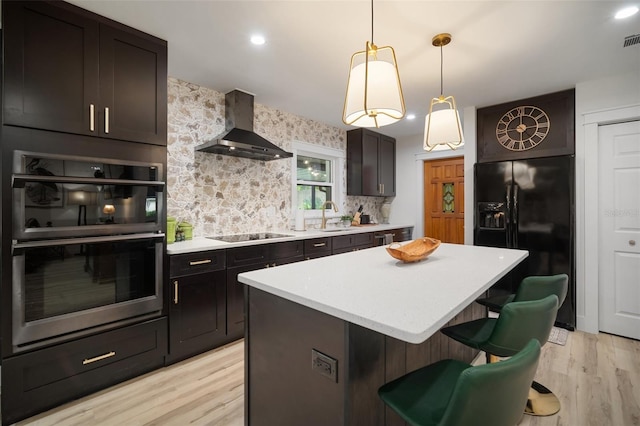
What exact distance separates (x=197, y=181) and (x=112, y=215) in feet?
3.71

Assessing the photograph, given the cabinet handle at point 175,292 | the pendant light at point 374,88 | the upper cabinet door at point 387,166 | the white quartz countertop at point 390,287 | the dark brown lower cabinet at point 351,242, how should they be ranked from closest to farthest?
1. the white quartz countertop at point 390,287
2. the pendant light at point 374,88
3. the cabinet handle at point 175,292
4. the dark brown lower cabinet at point 351,242
5. the upper cabinet door at point 387,166

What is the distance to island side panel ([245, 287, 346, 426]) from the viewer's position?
3.56ft

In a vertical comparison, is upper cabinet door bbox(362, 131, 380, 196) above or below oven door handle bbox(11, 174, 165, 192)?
above

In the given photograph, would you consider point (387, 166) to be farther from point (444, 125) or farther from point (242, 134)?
point (444, 125)

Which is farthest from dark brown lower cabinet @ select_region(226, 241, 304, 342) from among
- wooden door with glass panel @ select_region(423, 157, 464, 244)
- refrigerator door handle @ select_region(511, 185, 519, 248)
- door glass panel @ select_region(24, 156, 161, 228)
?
wooden door with glass panel @ select_region(423, 157, 464, 244)

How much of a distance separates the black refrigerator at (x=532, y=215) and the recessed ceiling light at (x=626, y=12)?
4.45 feet

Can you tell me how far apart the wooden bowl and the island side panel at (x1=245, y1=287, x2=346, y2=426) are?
33.8 inches

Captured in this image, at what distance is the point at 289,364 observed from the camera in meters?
1.26

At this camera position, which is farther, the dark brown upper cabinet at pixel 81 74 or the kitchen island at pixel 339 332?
the dark brown upper cabinet at pixel 81 74

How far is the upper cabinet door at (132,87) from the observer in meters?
2.02

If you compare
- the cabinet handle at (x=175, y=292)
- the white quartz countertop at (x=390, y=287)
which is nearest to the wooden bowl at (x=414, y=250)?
the white quartz countertop at (x=390, y=287)

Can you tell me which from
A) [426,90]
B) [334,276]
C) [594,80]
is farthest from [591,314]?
[334,276]

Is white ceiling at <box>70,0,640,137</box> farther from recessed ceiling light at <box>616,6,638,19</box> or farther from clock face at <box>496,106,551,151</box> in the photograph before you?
clock face at <box>496,106,551,151</box>

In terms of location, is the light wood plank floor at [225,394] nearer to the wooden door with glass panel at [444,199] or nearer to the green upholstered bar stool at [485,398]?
the green upholstered bar stool at [485,398]
